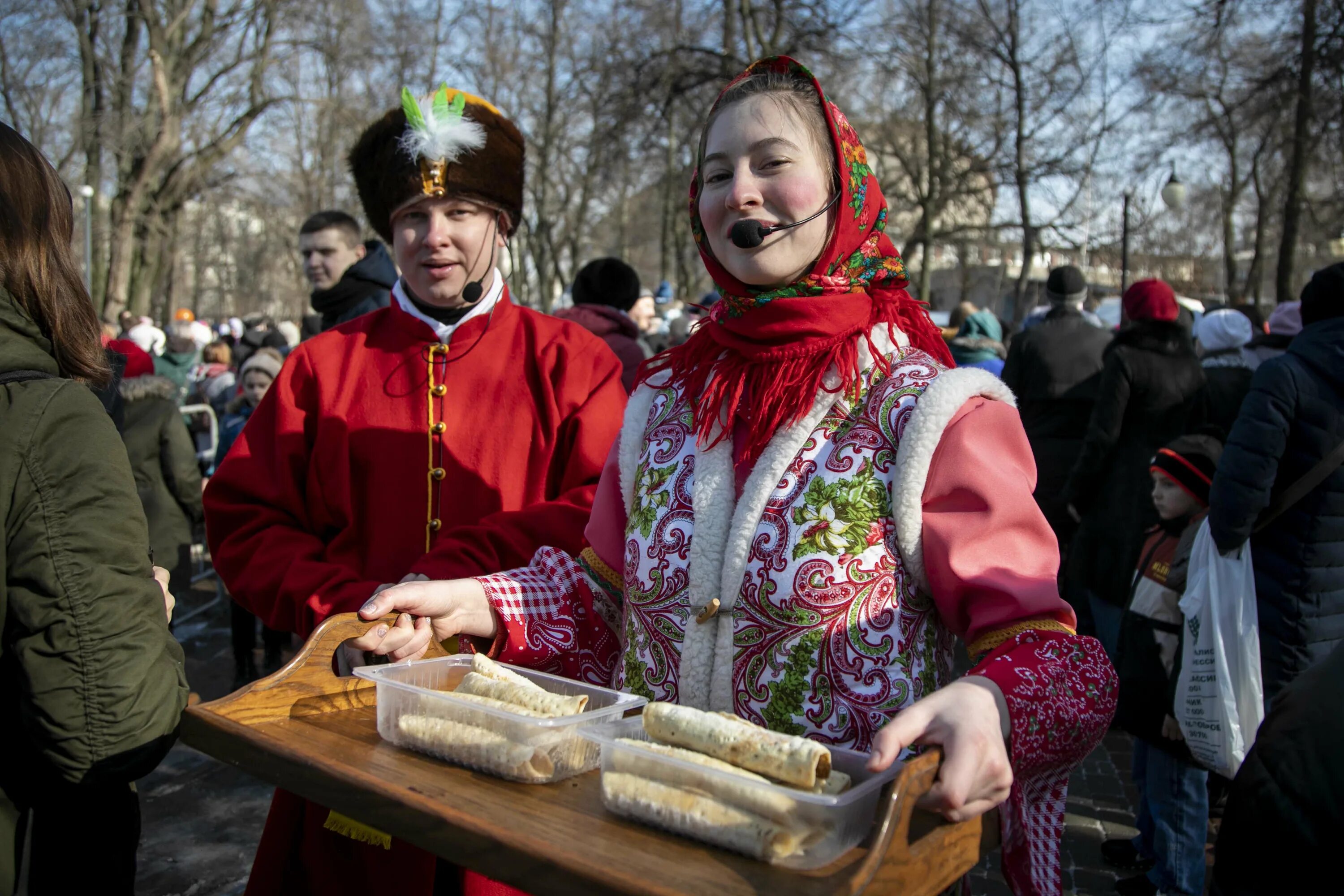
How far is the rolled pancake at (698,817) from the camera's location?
1120 mm

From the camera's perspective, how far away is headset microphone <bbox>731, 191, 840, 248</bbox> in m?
1.63

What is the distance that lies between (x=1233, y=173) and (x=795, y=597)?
27406mm

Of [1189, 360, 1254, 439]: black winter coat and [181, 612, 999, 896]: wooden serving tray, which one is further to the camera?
[1189, 360, 1254, 439]: black winter coat

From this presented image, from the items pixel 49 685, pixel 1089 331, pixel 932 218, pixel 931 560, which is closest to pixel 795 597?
pixel 931 560

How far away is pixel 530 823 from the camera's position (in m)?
1.20

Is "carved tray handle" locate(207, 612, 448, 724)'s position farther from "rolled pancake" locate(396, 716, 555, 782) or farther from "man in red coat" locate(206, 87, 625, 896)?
"man in red coat" locate(206, 87, 625, 896)

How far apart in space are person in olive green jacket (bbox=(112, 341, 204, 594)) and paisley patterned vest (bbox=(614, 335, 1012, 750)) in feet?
15.8

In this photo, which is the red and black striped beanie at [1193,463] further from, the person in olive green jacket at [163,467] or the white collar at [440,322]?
the person in olive green jacket at [163,467]

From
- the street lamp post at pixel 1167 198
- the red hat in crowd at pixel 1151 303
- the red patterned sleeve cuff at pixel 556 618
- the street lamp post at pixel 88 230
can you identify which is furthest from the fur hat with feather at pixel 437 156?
the street lamp post at pixel 88 230

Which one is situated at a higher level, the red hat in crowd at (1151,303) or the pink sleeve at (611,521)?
the red hat in crowd at (1151,303)

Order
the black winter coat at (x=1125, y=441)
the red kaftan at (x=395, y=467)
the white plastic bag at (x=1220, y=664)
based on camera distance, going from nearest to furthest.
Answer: the red kaftan at (x=395, y=467) → the white plastic bag at (x=1220, y=664) → the black winter coat at (x=1125, y=441)

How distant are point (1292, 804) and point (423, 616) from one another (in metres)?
1.22

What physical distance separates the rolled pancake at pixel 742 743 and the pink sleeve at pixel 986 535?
35cm

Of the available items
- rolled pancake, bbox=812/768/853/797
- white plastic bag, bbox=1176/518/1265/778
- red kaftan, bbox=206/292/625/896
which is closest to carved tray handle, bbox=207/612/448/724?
red kaftan, bbox=206/292/625/896
